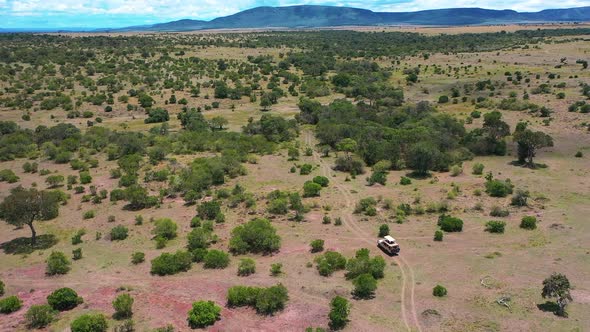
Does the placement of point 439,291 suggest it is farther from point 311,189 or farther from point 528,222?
point 311,189

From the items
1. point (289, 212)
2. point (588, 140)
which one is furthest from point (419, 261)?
point (588, 140)

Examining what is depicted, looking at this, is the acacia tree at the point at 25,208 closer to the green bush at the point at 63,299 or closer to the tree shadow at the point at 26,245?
the tree shadow at the point at 26,245

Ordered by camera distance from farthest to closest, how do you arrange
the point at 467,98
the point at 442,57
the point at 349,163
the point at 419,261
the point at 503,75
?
the point at 442,57 < the point at 503,75 < the point at 467,98 < the point at 349,163 < the point at 419,261

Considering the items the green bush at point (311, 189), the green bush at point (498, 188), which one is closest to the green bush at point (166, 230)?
the green bush at point (311, 189)

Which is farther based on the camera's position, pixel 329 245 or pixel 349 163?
pixel 349 163

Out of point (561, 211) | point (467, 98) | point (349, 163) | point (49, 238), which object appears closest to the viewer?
point (49, 238)

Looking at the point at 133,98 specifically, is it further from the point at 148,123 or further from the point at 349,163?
the point at 349,163
